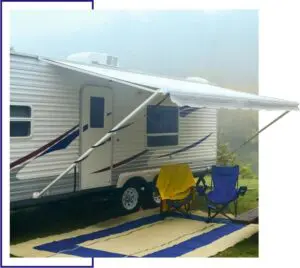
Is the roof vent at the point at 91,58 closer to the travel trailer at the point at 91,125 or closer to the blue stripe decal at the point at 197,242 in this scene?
the travel trailer at the point at 91,125

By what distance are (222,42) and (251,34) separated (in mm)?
1280

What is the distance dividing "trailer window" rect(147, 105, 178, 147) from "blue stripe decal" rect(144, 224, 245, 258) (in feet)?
6.51

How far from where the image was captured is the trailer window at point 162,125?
7.75 m

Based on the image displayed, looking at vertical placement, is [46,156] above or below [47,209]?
above

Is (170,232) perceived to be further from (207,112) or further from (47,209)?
(207,112)

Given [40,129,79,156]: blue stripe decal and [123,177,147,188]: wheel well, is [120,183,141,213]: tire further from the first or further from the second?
[40,129,79,156]: blue stripe decal

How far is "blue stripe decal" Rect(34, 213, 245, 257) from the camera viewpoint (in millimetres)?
5320

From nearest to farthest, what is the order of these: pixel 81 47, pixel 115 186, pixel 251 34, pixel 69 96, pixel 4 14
A: pixel 4 14 < pixel 69 96 < pixel 115 186 < pixel 251 34 < pixel 81 47

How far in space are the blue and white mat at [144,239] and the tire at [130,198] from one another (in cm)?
19

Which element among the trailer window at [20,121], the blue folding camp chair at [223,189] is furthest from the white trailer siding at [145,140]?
the trailer window at [20,121]

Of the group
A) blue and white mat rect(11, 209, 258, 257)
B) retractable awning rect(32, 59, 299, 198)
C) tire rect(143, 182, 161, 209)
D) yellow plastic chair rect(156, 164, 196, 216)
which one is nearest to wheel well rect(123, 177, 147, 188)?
tire rect(143, 182, 161, 209)

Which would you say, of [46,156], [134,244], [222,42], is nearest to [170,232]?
[134,244]

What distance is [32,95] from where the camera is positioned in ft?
18.7

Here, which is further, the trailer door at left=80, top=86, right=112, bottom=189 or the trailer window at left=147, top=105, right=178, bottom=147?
the trailer window at left=147, top=105, right=178, bottom=147
